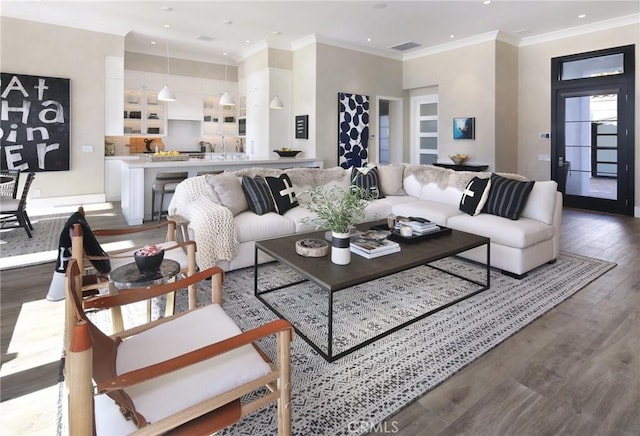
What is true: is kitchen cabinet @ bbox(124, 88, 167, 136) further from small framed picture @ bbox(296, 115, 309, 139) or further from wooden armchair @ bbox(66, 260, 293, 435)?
wooden armchair @ bbox(66, 260, 293, 435)

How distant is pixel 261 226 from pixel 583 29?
22.8ft

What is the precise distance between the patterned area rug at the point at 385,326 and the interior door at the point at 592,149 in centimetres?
375

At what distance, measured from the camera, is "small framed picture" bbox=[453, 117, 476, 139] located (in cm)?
779

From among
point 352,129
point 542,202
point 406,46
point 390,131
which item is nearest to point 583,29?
point 406,46

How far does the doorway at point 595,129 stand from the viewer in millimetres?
6656

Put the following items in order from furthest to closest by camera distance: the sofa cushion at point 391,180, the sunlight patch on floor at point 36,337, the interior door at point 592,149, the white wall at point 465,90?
the white wall at point 465,90, the interior door at point 592,149, the sofa cushion at point 391,180, the sunlight patch on floor at point 36,337

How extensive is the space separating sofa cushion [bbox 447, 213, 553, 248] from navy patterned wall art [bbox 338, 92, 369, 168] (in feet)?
15.2

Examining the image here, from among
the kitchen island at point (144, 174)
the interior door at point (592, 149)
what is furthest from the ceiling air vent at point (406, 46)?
the kitchen island at point (144, 174)

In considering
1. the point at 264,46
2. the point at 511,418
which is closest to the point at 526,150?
the point at 264,46

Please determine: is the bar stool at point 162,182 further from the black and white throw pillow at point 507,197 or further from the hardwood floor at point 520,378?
the black and white throw pillow at point 507,197

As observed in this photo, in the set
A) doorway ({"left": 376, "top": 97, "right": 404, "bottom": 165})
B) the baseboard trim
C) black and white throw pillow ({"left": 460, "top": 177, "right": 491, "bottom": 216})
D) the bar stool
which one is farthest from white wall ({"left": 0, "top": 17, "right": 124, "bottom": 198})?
black and white throw pillow ({"left": 460, "top": 177, "right": 491, "bottom": 216})

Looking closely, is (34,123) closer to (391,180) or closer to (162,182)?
(162,182)

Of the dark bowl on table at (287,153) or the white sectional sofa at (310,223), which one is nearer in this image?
the white sectional sofa at (310,223)

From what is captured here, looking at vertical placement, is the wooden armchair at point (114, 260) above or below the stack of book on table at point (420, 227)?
below
